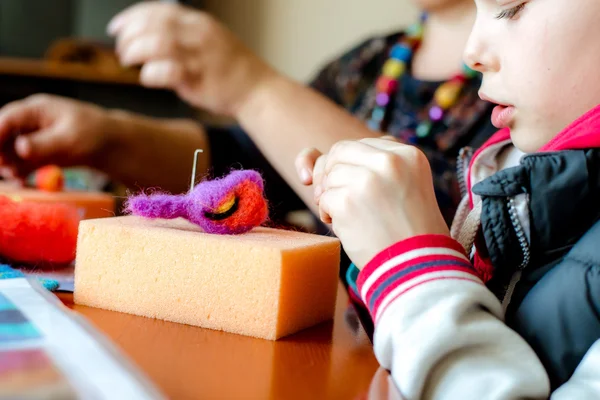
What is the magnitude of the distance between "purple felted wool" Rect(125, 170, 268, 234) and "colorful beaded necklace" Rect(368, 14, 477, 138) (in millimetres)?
445

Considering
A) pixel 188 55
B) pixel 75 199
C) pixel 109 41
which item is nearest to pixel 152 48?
pixel 188 55

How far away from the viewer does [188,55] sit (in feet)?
2.29

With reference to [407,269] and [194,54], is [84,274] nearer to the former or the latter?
[407,269]

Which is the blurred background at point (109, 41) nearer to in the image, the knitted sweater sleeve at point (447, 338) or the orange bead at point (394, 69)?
the orange bead at point (394, 69)

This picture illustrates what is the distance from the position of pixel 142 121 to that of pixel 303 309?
0.59 metres

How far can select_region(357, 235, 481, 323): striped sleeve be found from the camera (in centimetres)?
35

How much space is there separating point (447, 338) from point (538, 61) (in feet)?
0.62

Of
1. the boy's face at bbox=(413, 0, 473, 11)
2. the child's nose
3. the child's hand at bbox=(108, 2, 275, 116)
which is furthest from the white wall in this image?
the child's nose

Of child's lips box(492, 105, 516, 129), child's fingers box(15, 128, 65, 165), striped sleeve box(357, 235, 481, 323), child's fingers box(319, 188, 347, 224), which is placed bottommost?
child's fingers box(15, 128, 65, 165)

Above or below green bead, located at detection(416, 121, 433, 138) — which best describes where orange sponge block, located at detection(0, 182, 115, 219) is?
below

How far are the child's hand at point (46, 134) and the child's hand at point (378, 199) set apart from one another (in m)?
0.49

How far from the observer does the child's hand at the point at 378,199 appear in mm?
370

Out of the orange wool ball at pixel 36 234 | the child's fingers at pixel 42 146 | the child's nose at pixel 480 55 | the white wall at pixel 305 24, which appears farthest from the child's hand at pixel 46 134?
the white wall at pixel 305 24

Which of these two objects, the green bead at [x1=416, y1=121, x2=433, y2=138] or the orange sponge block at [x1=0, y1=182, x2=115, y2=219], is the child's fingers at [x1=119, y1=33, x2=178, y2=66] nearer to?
the orange sponge block at [x1=0, y1=182, x2=115, y2=219]
